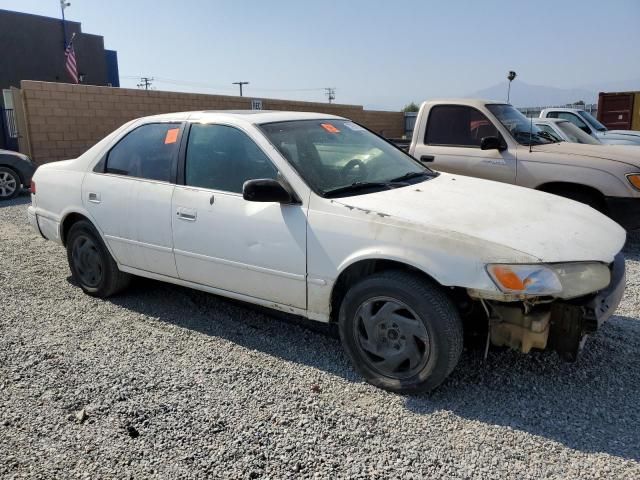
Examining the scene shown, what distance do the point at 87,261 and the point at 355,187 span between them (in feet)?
8.83

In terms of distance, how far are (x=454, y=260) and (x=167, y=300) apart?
9.46 feet

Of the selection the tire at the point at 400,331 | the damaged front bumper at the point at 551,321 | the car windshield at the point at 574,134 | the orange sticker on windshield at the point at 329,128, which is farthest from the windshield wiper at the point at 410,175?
the car windshield at the point at 574,134

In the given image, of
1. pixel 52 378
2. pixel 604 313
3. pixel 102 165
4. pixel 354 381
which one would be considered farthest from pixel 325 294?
pixel 102 165

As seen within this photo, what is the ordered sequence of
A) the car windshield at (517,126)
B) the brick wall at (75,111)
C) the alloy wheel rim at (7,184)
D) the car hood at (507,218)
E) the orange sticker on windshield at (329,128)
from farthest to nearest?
1. the brick wall at (75,111)
2. the alloy wheel rim at (7,184)
3. the car windshield at (517,126)
4. the orange sticker on windshield at (329,128)
5. the car hood at (507,218)

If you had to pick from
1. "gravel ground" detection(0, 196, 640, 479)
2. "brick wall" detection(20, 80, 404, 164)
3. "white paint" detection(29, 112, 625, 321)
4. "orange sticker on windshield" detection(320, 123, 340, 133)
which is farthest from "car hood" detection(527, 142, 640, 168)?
"brick wall" detection(20, 80, 404, 164)

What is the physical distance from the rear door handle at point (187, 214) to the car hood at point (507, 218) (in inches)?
44.5

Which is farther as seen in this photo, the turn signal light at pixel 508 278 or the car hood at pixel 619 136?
the car hood at pixel 619 136

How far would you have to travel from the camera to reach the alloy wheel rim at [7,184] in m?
10.8

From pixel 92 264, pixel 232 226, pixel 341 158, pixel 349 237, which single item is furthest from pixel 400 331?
pixel 92 264

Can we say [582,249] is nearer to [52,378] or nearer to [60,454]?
[60,454]

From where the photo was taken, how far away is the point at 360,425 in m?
2.85

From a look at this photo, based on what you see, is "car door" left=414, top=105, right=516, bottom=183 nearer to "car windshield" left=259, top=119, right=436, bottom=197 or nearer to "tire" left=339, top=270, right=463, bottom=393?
"car windshield" left=259, top=119, right=436, bottom=197

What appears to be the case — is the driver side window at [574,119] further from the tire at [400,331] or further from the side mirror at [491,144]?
the tire at [400,331]

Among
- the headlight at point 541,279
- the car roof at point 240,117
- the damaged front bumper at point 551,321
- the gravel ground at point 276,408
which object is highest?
the car roof at point 240,117
